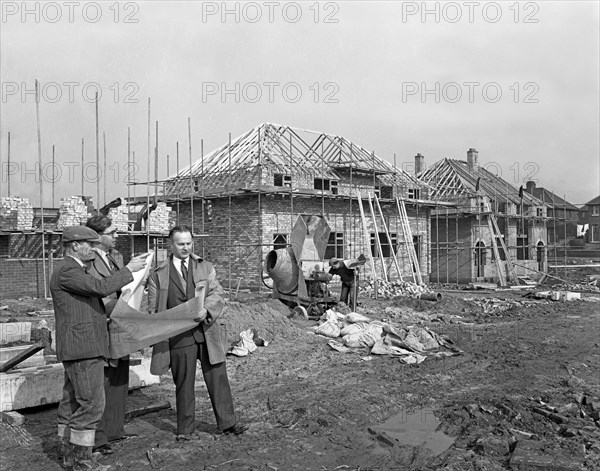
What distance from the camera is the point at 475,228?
3041cm

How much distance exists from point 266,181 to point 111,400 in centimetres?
1633

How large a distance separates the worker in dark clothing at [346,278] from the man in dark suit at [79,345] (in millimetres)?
9851

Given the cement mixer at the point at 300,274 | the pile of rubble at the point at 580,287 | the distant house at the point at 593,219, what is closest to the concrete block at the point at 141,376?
the cement mixer at the point at 300,274

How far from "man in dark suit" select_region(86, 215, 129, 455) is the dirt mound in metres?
5.04

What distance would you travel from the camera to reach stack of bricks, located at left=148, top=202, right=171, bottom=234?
19719mm

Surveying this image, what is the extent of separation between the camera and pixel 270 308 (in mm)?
12758

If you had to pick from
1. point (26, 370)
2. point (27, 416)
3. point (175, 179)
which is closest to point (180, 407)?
point (27, 416)

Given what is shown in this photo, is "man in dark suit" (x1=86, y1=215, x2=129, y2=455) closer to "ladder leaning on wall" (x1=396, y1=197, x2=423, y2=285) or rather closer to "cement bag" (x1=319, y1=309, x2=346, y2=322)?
"cement bag" (x1=319, y1=309, x2=346, y2=322)

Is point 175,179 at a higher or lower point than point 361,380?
higher

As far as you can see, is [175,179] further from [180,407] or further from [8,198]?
[180,407]

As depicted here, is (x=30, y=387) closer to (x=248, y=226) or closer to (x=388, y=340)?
(x=388, y=340)

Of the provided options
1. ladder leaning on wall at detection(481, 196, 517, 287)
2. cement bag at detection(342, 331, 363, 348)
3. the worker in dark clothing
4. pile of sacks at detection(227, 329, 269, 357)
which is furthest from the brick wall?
ladder leaning on wall at detection(481, 196, 517, 287)

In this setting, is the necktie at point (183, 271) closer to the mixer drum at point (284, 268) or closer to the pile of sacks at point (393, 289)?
the mixer drum at point (284, 268)

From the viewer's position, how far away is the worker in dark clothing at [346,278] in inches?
566
